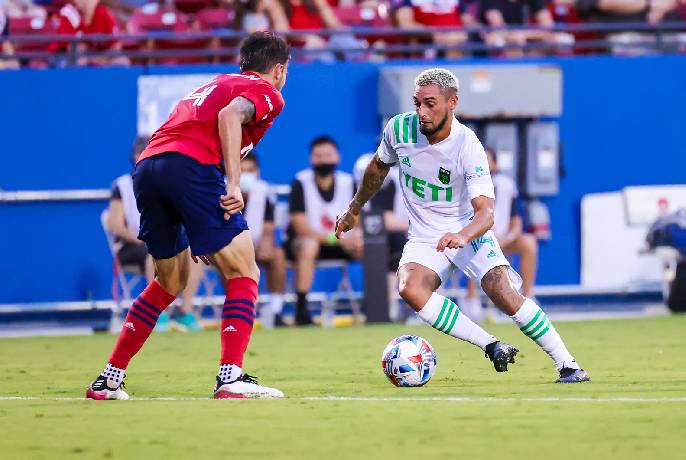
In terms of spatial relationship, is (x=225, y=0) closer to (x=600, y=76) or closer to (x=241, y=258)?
(x=600, y=76)

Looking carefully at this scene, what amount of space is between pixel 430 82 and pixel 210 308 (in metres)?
8.97

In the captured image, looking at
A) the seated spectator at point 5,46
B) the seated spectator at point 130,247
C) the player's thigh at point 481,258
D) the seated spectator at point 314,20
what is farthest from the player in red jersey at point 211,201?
the seated spectator at point 314,20

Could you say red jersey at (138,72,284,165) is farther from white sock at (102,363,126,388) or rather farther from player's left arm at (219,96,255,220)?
white sock at (102,363,126,388)

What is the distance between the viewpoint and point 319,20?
59.2 feet

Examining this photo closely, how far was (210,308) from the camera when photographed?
57.5 feet

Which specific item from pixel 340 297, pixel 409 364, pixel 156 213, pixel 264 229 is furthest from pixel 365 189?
pixel 340 297

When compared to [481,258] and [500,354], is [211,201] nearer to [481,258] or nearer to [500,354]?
[481,258]

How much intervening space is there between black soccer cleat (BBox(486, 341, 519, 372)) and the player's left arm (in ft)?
7.12

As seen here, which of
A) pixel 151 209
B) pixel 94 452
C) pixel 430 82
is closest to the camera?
pixel 94 452

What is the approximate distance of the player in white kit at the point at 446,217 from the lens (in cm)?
893

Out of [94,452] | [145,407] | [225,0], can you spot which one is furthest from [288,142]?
[94,452]

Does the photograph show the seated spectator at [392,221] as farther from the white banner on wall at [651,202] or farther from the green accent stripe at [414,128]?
the green accent stripe at [414,128]

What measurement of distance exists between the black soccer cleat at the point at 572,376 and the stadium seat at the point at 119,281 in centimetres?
802

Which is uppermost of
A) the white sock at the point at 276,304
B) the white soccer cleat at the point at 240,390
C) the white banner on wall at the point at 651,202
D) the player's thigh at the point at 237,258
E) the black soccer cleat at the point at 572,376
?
the player's thigh at the point at 237,258
